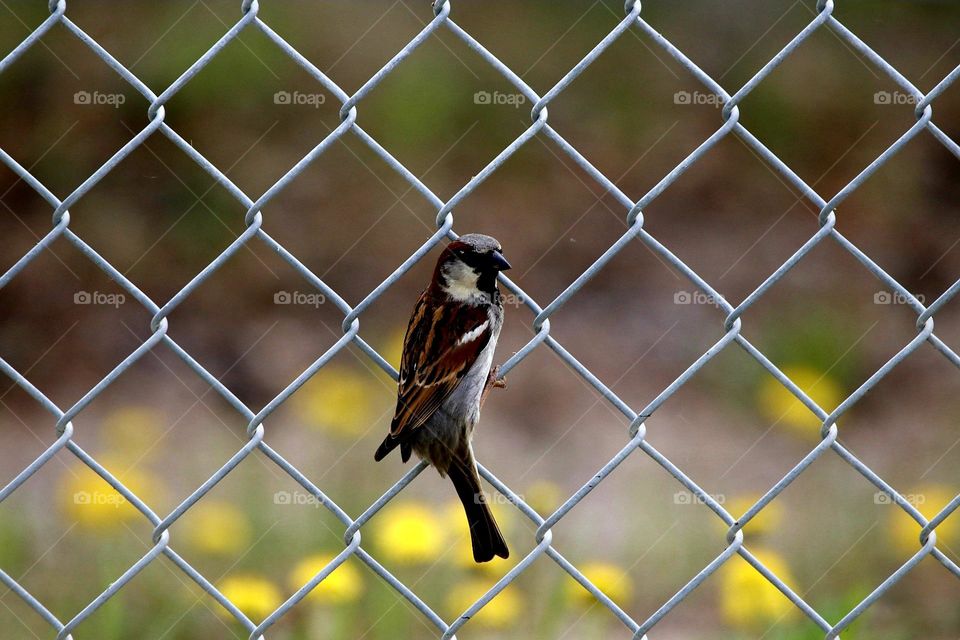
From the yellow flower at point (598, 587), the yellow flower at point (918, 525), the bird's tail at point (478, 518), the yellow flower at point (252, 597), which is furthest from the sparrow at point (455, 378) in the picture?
the yellow flower at point (918, 525)

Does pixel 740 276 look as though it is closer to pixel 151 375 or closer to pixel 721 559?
pixel 151 375

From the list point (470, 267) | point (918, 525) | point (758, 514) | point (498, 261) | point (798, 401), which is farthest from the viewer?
point (798, 401)

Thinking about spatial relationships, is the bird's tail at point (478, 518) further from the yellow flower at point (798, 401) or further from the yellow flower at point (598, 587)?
the yellow flower at point (798, 401)

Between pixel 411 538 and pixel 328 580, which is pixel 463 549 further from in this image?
pixel 328 580

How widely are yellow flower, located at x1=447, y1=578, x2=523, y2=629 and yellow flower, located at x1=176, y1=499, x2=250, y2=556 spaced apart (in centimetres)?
61

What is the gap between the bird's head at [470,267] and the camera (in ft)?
7.79

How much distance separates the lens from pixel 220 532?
3.05 metres

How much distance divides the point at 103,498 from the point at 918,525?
7.53ft

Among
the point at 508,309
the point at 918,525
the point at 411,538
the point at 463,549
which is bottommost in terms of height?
the point at 918,525

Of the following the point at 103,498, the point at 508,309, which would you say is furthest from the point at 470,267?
the point at 508,309

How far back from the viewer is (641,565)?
3451 millimetres

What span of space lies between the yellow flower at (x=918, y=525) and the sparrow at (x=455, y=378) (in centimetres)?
140

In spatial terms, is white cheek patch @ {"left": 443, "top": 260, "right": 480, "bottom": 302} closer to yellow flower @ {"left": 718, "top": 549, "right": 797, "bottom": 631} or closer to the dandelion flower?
yellow flower @ {"left": 718, "top": 549, "right": 797, "bottom": 631}

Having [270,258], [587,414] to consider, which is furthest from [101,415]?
[587,414]
